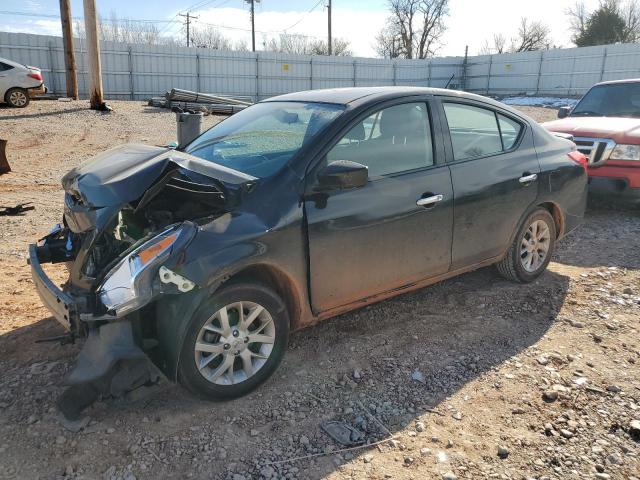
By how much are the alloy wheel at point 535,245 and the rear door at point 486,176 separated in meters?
0.30

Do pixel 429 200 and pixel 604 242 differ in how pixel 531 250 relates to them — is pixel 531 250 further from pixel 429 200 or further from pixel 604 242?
pixel 604 242

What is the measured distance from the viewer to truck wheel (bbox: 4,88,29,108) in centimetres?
1744

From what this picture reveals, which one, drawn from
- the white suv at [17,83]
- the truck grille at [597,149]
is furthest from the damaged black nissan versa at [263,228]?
the white suv at [17,83]

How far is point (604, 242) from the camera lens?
6.18 meters

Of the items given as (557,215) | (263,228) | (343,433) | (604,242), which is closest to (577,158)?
(557,215)

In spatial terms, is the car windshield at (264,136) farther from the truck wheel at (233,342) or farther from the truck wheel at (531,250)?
the truck wheel at (531,250)

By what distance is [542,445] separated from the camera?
110 inches

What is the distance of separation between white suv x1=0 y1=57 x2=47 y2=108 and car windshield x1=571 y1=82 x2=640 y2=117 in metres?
16.6

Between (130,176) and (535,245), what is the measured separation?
11.7 ft

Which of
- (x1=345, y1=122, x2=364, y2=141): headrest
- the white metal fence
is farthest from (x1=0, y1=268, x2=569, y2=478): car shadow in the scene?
the white metal fence

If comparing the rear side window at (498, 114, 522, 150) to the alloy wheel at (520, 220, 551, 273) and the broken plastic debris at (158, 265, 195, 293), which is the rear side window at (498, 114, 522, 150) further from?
the broken plastic debris at (158, 265, 195, 293)

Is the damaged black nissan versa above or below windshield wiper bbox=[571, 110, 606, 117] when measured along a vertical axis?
below

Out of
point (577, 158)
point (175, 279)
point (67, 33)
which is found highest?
point (67, 33)

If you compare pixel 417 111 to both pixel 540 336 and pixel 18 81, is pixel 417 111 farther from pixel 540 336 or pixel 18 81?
pixel 18 81
